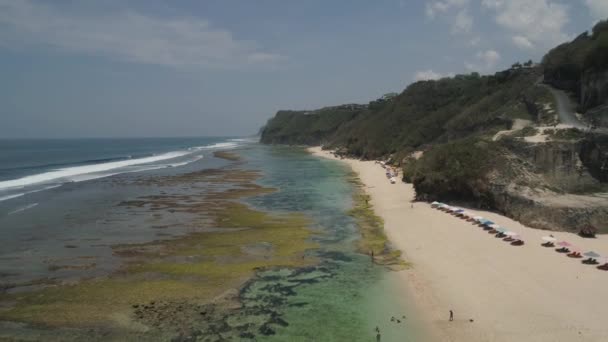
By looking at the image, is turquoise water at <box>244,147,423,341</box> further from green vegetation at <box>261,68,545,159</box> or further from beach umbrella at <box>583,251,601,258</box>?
green vegetation at <box>261,68,545,159</box>

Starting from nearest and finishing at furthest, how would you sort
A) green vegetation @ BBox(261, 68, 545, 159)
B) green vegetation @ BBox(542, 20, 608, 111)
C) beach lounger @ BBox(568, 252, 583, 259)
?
beach lounger @ BBox(568, 252, 583, 259) < green vegetation @ BBox(542, 20, 608, 111) < green vegetation @ BBox(261, 68, 545, 159)

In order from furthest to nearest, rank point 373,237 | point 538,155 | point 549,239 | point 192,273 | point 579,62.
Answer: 1. point 579,62
2. point 538,155
3. point 373,237
4. point 549,239
5. point 192,273

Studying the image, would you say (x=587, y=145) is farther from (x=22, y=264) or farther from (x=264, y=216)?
(x=22, y=264)

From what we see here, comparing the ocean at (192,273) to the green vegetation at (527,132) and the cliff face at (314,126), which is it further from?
the cliff face at (314,126)

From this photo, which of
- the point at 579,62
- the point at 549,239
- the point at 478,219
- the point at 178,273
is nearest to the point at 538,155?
the point at 478,219

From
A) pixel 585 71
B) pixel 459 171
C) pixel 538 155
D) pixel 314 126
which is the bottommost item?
pixel 459 171

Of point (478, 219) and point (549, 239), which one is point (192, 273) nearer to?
point (549, 239)

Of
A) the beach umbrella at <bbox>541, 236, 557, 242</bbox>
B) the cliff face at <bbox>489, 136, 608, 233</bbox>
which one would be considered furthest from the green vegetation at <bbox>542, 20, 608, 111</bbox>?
the beach umbrella at <bbox>541, 236, 557, 242</bbox>

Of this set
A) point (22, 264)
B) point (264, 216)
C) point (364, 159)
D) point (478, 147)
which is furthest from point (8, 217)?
point (364, 159)
